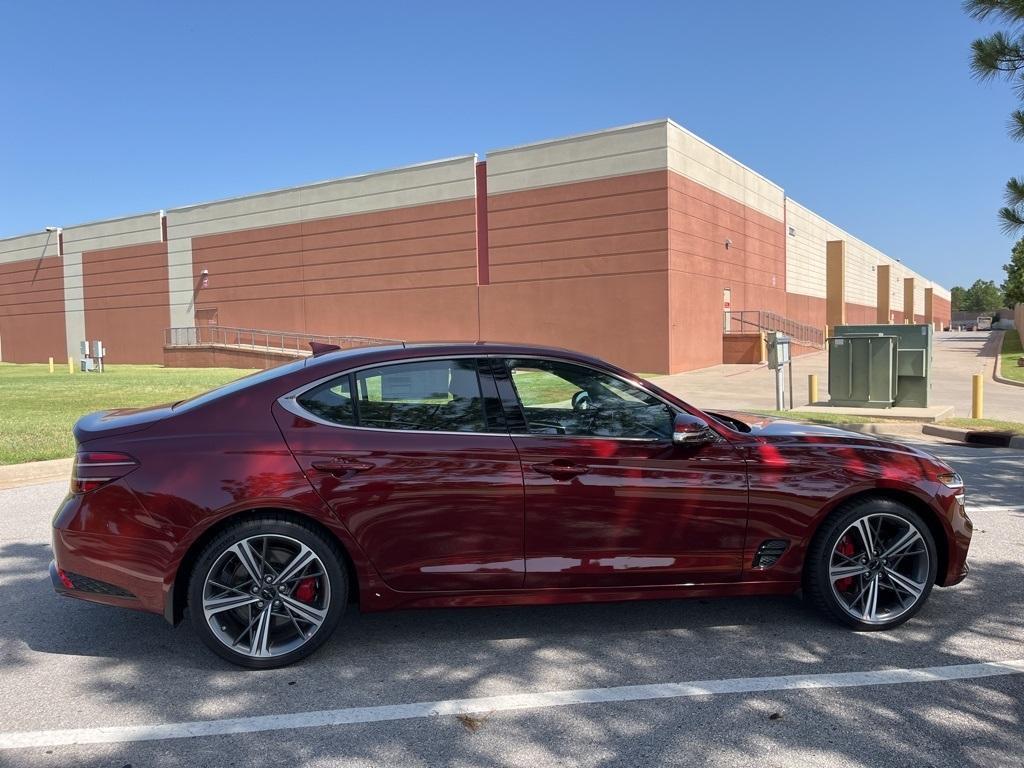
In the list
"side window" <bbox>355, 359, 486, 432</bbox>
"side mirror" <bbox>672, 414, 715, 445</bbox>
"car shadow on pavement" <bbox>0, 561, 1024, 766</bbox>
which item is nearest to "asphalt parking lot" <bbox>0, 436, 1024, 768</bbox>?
"car shadow on pavement" <bbox>0, 561, 1024, 766</bbox>

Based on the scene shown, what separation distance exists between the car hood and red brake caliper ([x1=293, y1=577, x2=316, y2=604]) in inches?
41.1

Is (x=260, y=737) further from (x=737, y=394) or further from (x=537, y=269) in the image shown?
(x=537, y=269)

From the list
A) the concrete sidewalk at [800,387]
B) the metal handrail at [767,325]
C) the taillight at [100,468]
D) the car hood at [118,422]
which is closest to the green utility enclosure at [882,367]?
the concrete sidewalk at [800,387]

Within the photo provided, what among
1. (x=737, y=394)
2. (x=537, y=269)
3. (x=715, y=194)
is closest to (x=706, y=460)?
(x=737, y=394)

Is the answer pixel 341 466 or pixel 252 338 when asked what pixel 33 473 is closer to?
pixel 341 466

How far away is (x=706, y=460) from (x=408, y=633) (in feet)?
5.96

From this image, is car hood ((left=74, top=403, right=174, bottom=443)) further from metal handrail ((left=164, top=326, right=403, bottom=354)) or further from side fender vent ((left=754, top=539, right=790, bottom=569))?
metal handrail ((left=164, top=326, right=403, bottom=354))

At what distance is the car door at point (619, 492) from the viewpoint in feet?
12.0

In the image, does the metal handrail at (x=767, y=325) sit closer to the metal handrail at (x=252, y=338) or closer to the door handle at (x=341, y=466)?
the metal handrail at (x=252, y=338)

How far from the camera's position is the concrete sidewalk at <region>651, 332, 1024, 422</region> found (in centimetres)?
1611

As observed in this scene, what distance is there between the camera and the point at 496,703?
3.23m

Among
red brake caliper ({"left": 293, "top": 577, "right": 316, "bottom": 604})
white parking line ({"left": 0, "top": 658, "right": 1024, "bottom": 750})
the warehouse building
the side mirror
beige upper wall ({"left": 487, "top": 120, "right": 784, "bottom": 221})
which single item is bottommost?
white parking line ({"left": 0, "top": 658, "right": 1024, "bottom": 750})

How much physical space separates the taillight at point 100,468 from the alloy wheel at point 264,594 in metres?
0.61

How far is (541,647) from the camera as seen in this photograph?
3826mm
